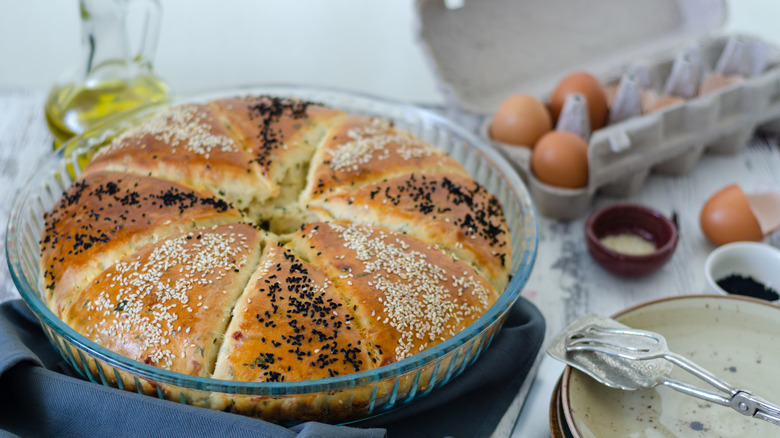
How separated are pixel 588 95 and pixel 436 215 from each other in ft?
3.83

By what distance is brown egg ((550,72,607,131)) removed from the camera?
9.57 feet

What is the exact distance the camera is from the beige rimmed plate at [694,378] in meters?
1.81

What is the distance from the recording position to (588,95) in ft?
9.57

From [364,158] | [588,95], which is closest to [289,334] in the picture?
[364,158]

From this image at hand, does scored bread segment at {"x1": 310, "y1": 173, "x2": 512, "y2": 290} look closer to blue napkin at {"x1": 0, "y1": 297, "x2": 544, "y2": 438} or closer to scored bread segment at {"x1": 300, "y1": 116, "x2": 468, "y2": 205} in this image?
scored bread segment at {"x1": 300, "y1": 116, "x2": 468, "y2": 205}

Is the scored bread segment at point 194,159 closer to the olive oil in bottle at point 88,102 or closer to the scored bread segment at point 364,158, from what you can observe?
the scored bread segment at point 364,158

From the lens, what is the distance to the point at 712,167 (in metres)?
3.05

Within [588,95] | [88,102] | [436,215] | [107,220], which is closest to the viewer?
[107,220]

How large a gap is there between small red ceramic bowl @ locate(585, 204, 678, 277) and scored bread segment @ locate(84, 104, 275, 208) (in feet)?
3.72

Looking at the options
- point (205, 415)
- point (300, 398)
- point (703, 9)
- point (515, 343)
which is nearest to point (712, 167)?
point (703, 9)

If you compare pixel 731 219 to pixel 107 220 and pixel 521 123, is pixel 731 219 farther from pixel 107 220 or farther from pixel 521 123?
pixel 107 220

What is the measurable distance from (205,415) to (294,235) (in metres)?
0.59

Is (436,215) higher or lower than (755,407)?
higher

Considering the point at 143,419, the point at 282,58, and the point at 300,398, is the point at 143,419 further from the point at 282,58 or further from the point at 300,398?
the point at 282,58
